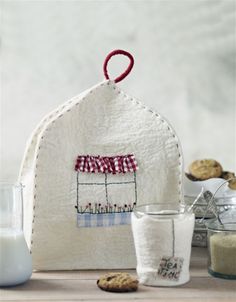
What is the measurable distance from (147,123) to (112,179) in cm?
12

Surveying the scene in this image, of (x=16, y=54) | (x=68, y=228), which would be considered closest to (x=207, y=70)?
(x=16, y=54)

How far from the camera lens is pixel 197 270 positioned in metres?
1.22

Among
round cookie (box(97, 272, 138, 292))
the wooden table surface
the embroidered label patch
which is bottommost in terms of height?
the wooden table surface

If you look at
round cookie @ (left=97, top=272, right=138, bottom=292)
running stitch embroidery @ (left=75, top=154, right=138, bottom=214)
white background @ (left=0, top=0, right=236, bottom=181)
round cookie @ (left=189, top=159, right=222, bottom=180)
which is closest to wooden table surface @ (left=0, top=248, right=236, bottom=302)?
round cookie @ (left=97, top=272, right=138, bottom=292)

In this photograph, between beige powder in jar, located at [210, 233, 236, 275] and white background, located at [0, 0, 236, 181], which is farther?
white background, located at [0, 0, 236, 181]

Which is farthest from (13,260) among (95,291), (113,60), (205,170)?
(113,60)

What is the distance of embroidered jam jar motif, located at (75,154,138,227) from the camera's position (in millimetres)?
1216

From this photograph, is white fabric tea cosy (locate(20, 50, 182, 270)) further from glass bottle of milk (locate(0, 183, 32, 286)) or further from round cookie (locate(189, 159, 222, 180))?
round cookie (locate(189, 159, 222, 180))

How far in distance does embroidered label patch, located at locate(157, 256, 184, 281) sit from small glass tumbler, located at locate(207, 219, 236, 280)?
8cm

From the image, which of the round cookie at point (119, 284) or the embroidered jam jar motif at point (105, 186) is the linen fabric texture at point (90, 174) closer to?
the embroidered jam jar motif at point (105, 186)

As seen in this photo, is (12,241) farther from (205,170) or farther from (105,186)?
(205,170)

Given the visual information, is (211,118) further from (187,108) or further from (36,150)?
(36,150)

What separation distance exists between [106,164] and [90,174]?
33mm

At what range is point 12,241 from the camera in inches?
43.8
